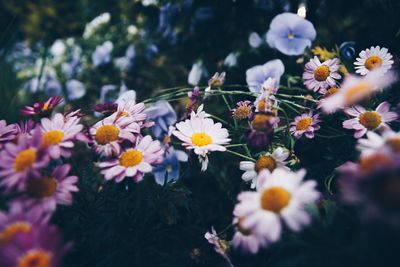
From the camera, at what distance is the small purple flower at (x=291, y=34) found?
1409 millimetres

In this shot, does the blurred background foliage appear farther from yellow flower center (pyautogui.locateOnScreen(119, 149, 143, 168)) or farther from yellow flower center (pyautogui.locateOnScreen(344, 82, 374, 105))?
yellow flower center (pyautogui.locateOnScreen(344, 82, 374, 105))

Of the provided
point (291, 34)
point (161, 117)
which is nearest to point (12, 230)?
point (161, 117)

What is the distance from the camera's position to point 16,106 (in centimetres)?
190

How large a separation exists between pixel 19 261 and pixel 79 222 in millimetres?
289

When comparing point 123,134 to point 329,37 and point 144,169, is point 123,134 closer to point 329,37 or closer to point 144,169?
point 144,169

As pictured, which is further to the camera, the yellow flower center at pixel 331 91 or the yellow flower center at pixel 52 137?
the yellow flower center at pixel 331 91

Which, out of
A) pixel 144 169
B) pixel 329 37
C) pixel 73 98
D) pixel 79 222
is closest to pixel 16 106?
pixel 73 98

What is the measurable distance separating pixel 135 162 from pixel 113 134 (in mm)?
96

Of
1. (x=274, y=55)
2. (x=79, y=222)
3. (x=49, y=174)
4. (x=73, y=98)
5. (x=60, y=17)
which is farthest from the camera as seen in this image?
(x=60, y=17)

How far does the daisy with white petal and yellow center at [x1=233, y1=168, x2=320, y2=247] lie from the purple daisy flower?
32 centimetres

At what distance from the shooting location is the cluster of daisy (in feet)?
1.96

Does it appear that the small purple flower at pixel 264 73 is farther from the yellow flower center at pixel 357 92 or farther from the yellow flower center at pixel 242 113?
the yellow flower center at pixel 357 92

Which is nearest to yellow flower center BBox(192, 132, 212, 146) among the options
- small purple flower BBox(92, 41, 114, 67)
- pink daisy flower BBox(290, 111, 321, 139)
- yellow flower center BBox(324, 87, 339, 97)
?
pink daisy flower BBox(290, 111, 321, 139)

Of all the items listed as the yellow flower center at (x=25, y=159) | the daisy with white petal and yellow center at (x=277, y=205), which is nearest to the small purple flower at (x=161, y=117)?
the yellow flower center at (x=25, y=159)
